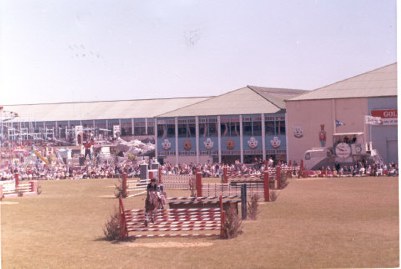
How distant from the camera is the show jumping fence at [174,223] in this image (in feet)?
58.2

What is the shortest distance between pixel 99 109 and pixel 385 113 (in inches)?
1435

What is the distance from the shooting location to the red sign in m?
53.2

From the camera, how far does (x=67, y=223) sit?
72.6ft

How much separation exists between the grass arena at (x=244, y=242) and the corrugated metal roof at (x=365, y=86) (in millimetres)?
28344

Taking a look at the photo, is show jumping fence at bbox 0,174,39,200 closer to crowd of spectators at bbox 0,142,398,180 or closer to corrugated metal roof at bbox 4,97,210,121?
crowd of spectators at bbox 0,142,398,180

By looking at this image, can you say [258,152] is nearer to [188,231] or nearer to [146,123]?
[146,123]

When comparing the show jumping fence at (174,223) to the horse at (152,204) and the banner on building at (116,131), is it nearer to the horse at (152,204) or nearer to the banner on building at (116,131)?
the horse at (152,204)

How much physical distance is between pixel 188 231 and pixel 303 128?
39.9m

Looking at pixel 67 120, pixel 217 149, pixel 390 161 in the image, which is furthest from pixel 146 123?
pixel 390 161

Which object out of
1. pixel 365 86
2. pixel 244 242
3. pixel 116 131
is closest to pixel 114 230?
pixel 244 242

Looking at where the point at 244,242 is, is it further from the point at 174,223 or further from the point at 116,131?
the point at 116,131

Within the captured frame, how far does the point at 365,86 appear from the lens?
181ft

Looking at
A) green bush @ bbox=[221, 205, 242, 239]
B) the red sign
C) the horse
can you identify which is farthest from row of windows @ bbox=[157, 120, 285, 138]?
green bush @ bbox=[221, 205, 242, 239]

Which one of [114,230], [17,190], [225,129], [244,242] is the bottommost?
[244,242]
